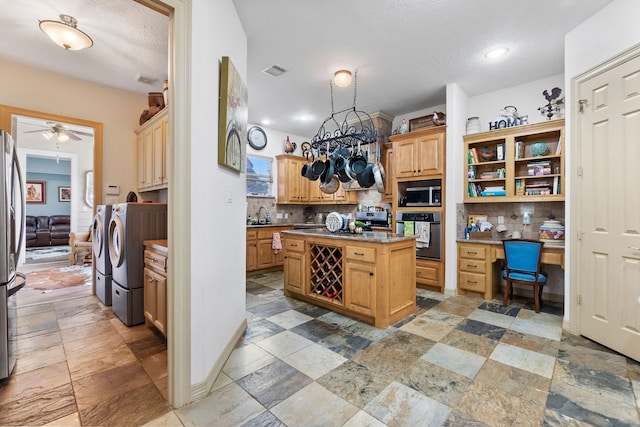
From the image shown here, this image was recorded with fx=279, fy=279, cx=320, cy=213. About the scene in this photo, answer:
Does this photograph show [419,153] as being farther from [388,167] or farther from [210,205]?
[210,205]

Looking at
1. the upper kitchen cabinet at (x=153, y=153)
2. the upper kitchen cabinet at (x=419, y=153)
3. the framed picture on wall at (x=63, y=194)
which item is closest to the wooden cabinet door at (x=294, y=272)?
the upper kitchen cabinet at (x=153, y=153)

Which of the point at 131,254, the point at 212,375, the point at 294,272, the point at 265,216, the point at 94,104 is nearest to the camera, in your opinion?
the point at 212,375

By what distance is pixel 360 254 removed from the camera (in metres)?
2.86

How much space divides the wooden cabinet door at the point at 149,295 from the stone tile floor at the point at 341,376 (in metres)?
0.18

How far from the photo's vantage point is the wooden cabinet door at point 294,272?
138 inches

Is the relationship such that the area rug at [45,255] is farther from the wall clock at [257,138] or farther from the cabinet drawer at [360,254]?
the cabinet drawer at [360,254]

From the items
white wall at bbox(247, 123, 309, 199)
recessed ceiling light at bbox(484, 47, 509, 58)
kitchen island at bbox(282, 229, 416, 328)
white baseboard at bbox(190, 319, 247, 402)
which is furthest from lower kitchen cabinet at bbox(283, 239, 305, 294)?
recessed ceiling light at bbox(484, 47, 509, 58)

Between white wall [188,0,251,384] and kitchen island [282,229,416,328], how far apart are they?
1164 millimetres

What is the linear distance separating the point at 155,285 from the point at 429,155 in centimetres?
375

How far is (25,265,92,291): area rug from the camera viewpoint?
167 inches

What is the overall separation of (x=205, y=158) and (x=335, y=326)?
2.00 metres

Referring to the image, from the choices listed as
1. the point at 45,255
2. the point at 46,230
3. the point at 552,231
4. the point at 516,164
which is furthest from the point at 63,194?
the point at 552,231

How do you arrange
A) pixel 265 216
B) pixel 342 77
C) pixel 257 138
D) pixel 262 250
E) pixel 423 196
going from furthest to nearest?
1. pixel 265 216
2. pixel 257 138
3. pixel 262 250
4. pixel 423 196
5. pixel 342 77

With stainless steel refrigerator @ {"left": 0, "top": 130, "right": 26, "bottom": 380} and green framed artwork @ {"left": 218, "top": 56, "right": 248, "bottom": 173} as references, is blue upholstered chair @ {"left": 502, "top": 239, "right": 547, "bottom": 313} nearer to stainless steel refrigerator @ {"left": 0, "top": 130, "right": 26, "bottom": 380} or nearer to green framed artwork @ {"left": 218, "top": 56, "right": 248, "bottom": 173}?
green framed artwork @ {"left": 218, "top": 56, "right": 248, "bottom": 173}
